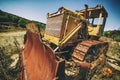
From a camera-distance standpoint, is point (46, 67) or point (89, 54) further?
point (89, 54)

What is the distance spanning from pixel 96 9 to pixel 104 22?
773 mm

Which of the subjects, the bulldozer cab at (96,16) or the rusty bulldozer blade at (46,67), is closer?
the rusty bulldozer blade at (46,67)

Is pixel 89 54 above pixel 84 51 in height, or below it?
below

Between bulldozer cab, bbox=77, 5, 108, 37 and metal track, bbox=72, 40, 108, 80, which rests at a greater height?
bulldozer cab, bbox=77, 5, 108, 37

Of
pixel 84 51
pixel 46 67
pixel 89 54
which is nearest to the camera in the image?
pixel 46 67

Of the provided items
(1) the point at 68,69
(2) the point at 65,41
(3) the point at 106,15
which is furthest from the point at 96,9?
(1) the point at 68,69

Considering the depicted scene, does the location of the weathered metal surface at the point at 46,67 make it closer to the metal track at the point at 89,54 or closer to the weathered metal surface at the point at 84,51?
the metal track at the point at 89,54

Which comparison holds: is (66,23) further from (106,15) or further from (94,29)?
(106,15)

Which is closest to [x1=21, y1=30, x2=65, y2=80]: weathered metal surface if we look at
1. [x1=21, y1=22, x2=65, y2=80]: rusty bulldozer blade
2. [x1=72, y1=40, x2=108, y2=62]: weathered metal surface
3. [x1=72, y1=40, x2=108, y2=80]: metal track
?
[x1=21, y1=22, x2=65, y2=80]: rusty bulldozer blade

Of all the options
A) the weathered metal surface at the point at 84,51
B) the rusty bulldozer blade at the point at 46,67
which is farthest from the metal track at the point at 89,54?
the rusty bulldozer blade at the point at 46,67

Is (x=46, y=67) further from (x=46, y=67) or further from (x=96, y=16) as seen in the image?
(x=96, y=16)

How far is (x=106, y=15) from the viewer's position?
6.09 m

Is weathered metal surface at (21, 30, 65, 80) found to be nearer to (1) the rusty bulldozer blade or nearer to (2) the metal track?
(1) the rusty bulldozer blade

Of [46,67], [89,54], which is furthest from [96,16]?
[46,67]
